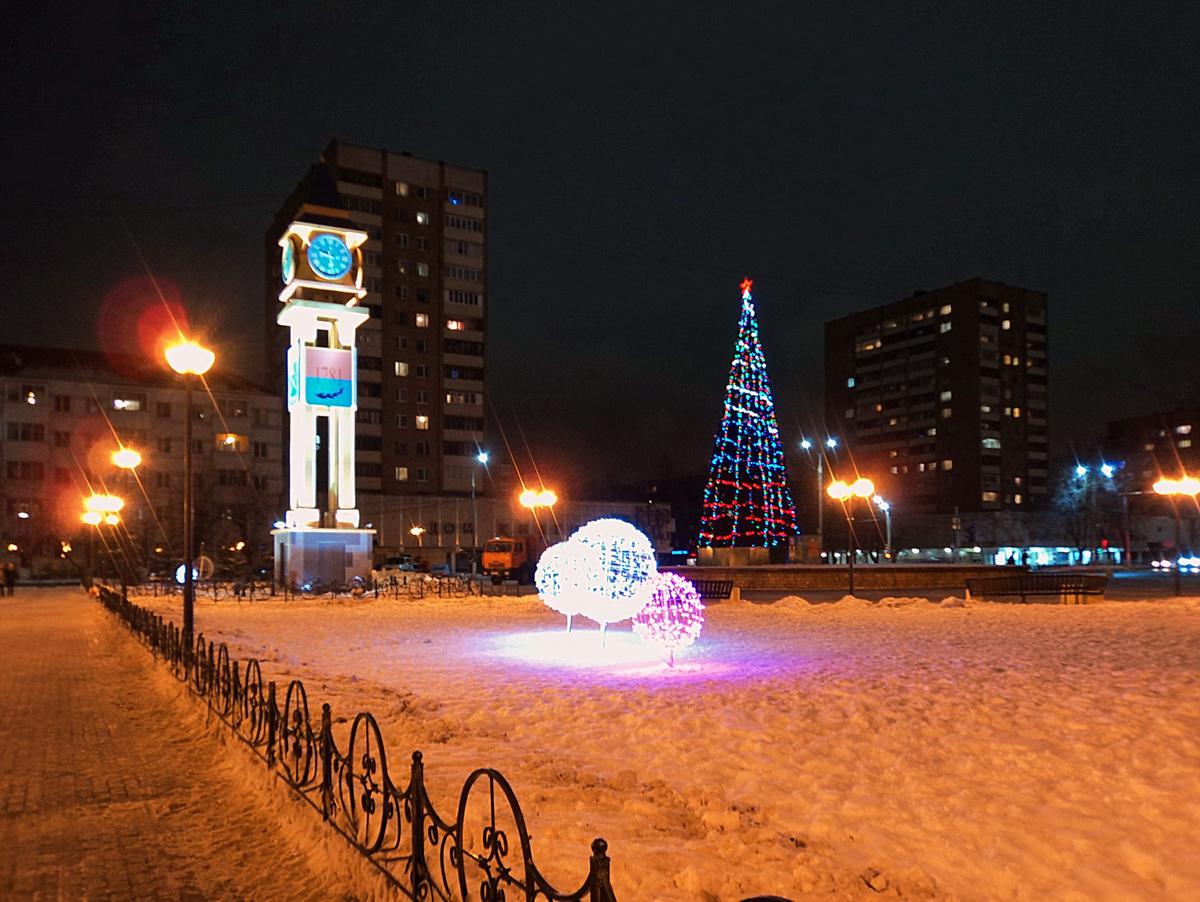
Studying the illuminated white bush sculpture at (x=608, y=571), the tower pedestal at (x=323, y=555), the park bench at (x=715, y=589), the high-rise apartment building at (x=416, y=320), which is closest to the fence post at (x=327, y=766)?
the illuminated white bush sculpture at (x=608, y=571)

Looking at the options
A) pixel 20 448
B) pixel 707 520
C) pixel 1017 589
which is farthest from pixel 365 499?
pixel 1017 589

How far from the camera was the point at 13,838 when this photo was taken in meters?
6.83

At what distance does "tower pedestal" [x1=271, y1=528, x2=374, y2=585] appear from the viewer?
132 feet

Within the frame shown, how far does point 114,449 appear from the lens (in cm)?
6625

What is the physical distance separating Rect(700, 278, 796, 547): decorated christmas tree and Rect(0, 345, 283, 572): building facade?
33916 mm

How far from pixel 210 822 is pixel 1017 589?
26012mm

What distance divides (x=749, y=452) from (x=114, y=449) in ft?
155

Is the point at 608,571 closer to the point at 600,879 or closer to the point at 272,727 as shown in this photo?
the point at 272,727

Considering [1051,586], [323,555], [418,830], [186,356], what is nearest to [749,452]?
[1051,586]

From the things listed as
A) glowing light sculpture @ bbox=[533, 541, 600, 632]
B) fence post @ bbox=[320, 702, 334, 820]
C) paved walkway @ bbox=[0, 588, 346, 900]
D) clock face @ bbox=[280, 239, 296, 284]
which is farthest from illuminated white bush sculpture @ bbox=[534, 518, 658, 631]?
clock face @ bbox=[280, 239, 296, 284]

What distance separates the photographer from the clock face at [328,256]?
43.3m

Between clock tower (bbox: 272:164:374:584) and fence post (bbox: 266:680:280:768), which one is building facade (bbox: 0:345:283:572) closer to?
clock tower (bbox: 272:164:374:584)

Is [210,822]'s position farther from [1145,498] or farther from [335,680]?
[1145,498]

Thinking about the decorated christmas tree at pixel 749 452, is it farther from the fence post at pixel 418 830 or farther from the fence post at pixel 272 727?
the fence post at pixel 418 830
